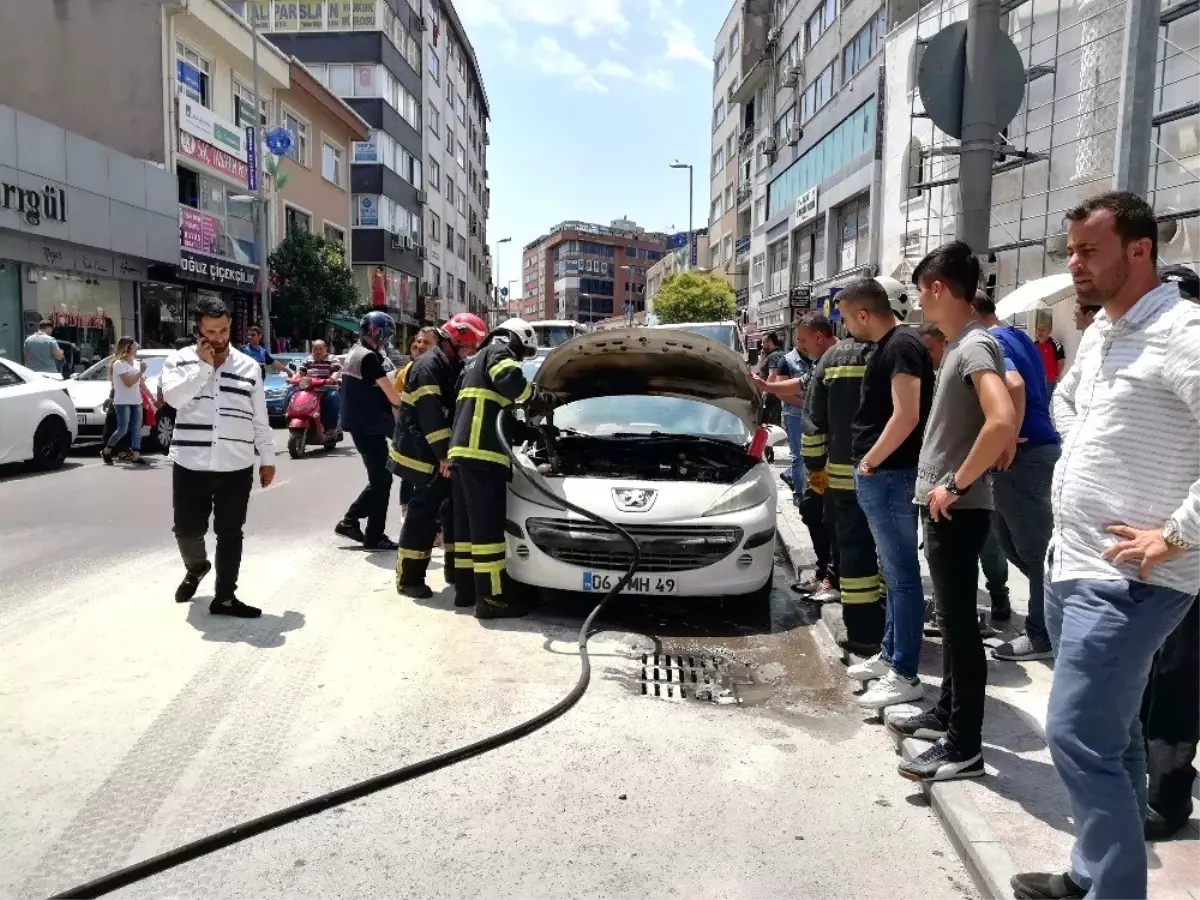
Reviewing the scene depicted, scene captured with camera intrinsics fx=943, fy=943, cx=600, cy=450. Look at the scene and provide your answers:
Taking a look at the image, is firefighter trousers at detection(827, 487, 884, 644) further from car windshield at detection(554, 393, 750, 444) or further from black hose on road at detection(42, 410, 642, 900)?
car windshield at detection(554, 393, 750, 444)

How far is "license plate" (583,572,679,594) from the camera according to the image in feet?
18.2

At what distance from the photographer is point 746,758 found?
12.6 ft

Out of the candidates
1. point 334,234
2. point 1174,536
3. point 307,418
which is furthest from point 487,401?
point 334,234

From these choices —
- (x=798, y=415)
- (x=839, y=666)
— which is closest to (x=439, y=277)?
(x=798, y=415)

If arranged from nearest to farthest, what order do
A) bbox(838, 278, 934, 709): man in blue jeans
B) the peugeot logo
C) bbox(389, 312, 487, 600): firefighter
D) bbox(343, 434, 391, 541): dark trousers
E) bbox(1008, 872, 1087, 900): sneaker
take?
bbox(1008, 872, 1087, 900): sneaker < bbox(838, 278, 934, 709): man in blue jeans < the peugeot logo < bbox(389, 312, 487, 600): firefighter < bbox(343, 434, 391, 541): dark trousers

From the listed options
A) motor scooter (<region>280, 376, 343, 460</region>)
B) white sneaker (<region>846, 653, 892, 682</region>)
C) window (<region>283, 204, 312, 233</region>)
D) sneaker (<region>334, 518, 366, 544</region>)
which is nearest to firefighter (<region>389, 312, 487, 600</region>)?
sneaker (<region>334, 518, 366, 544</region>)

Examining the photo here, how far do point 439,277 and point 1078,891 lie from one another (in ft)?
173

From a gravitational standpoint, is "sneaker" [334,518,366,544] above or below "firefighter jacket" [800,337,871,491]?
below

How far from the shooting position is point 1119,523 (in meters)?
2.32

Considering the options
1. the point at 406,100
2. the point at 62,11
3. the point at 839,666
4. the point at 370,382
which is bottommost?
the point at 839,666

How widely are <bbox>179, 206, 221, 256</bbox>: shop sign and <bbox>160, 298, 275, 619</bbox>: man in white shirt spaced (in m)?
20.2

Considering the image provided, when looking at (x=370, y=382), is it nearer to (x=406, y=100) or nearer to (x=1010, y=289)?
(x=1010, y=289)

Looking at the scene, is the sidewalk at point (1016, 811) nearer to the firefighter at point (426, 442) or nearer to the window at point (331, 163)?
the firefighter at point (426, 442)

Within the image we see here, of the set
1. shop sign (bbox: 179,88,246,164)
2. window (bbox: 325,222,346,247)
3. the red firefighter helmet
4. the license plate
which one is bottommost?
the license plate
